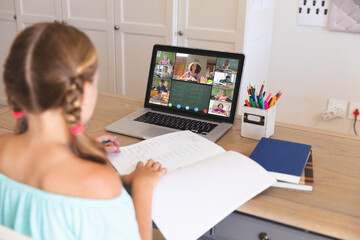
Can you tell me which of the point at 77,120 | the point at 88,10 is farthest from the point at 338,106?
the point at 77,120

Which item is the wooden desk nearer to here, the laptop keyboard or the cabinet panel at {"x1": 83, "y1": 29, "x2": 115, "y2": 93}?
the laptop keyboard

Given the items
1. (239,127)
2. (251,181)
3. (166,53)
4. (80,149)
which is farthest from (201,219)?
(166,53)

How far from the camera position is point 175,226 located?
0.85m

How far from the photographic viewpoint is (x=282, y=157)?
1077 mm

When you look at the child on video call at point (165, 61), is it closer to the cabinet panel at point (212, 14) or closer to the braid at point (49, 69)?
the braid at point (49, 69)

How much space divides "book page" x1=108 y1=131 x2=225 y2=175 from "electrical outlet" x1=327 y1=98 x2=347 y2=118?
1.80 m

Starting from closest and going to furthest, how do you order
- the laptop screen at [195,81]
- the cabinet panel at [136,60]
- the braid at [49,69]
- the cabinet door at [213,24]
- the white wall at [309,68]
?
1. the braid at [49,69]
2. the laptop screen at [195,81]
3. the cabinet door at [213,24]
4. the white wall at [309,68]
5. the cabinet panel at [136,60]

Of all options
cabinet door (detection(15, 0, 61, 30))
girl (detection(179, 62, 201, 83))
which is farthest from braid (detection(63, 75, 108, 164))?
cabinet door (detection(15, 0, 61, 30))

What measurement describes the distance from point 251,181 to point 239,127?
415 mm

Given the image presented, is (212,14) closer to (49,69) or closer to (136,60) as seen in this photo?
(136,60)

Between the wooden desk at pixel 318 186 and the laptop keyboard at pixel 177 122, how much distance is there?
0.07 m

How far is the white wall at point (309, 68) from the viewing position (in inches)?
104

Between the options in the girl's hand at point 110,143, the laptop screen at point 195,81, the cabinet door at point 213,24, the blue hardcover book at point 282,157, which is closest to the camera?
the blue hardcover book at point 282,157

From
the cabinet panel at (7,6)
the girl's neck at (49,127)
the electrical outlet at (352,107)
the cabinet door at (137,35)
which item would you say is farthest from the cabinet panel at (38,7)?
the girl's neck at (49,127)
